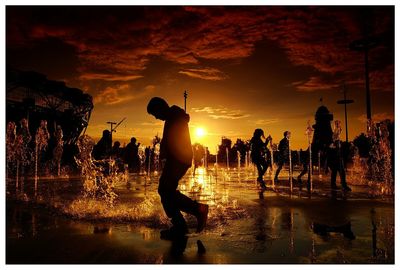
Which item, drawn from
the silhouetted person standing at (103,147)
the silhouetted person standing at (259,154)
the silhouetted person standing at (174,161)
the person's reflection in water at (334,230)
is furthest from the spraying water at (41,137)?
the person's reflection in water at (334,230)

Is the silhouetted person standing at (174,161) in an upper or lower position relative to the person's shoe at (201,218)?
upper

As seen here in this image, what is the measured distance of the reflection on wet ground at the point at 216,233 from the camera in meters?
3.81

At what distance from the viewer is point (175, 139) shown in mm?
4949

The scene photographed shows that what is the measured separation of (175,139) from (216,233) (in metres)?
1.38

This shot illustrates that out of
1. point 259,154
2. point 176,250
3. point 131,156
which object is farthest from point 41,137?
point 176,250

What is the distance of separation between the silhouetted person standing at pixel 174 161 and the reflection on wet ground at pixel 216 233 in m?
0.35

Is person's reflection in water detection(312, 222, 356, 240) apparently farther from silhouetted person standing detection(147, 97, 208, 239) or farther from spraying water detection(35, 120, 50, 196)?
spraying water detection(35, 120, 50, 196)

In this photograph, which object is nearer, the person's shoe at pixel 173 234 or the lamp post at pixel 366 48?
the person's shoe at pixel 173 234

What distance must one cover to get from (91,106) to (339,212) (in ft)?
101

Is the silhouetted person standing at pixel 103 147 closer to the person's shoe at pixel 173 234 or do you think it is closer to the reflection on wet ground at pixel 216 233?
the reflection on wet ground at pixel 216 233

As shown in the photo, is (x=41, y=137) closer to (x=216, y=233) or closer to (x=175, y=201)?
(x=175, y=201)
